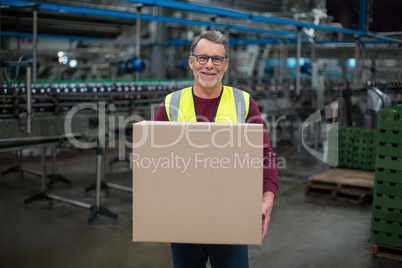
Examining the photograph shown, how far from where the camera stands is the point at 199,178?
1.55 m

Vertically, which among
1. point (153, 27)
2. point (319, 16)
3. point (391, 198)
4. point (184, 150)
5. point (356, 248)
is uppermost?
point (319, 16)

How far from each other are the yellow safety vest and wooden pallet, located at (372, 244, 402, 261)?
2.80 m

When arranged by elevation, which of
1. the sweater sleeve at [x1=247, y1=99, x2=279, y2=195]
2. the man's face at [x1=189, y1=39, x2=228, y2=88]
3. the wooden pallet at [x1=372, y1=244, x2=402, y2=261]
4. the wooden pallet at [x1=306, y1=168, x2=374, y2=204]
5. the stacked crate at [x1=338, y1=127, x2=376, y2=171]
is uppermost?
the man's face at [x1=189, y1=39, x2=228, y2=88]

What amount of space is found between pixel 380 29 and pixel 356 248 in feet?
13.9

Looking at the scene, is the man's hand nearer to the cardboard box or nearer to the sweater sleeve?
the sweater sleeve

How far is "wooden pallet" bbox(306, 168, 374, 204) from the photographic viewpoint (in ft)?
18.7

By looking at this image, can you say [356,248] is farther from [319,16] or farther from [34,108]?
[319,16]

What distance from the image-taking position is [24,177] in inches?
269

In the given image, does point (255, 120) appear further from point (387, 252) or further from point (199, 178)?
point (387, 252)

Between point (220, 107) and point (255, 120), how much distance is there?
16cm

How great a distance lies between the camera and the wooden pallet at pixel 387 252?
403 centimetres

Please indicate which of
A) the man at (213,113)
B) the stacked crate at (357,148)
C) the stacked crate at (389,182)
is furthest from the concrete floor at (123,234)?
the man at (213,113)

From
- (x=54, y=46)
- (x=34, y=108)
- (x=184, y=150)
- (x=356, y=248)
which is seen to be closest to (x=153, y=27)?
(x=54, y=46)

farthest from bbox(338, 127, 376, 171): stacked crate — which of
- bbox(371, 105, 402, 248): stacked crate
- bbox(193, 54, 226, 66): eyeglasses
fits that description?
bbox(193, 54, 226, 66): eyeglasses
